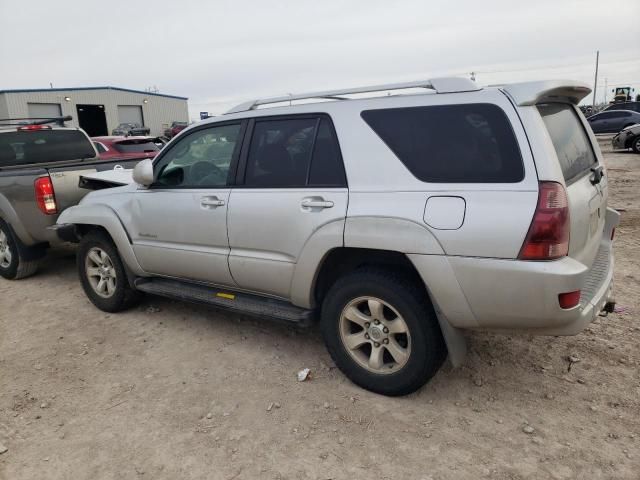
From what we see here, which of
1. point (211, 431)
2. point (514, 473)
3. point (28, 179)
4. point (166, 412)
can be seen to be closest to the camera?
point (514, 473)

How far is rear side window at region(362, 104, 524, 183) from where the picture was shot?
2.64m

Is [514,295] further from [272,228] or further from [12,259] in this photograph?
[12,259]

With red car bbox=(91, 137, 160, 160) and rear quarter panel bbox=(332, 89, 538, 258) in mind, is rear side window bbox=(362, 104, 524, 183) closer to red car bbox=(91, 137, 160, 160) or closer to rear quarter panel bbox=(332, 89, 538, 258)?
rear quarter panel bbox=(332, 89, 538, 258)

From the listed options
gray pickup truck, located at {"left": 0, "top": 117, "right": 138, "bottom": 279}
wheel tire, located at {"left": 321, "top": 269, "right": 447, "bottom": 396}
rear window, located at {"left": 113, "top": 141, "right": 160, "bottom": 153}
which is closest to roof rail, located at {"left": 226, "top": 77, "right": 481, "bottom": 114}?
wheel tire, located at {"left": 321, "top": 269, "right": 447, "bottom": 396}

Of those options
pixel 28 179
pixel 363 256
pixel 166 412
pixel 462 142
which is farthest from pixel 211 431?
pixel 28 179

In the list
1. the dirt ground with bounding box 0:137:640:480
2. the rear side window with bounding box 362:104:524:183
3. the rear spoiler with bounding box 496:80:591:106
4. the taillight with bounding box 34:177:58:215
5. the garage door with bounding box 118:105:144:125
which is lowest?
the dirt ground with bounding box 0:137:640:480

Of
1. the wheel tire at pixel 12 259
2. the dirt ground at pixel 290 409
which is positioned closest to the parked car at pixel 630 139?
the dirt ground at pixel 290 409

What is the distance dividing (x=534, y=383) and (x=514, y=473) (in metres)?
0.93

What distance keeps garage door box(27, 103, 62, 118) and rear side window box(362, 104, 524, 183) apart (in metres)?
39.2

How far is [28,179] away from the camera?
5.48 meters

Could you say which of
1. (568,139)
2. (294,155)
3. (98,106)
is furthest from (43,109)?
(568,139)

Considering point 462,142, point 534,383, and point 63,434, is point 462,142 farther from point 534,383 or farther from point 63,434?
Result: point 63,434

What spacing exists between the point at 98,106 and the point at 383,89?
1657 inches

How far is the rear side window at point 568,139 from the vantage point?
2.83 m
